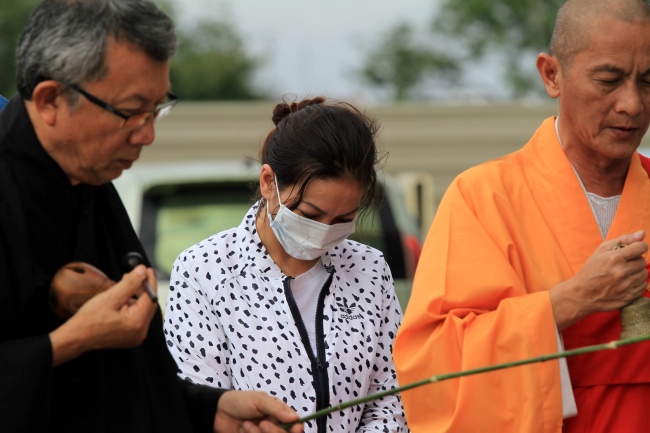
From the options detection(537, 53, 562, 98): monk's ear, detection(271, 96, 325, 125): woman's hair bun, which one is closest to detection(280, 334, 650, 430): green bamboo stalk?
detection(537, 53, 562, 98): monk's ear

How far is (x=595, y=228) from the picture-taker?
3.04m

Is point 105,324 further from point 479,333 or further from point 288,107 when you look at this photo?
point 288,107

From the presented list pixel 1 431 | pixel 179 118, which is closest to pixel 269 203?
pixel 1 431

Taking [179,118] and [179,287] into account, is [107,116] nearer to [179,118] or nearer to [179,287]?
[179,287]

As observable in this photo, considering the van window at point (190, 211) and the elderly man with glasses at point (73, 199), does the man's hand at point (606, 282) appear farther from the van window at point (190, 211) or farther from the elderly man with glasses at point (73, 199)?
the van window at point (190, 211)

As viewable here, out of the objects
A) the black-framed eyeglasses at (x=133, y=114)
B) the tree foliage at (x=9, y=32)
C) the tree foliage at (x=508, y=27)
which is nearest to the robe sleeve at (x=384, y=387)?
the black-framed eyeglasses at (x=133, y=114)

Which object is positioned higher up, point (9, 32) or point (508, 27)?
point (508, 27)

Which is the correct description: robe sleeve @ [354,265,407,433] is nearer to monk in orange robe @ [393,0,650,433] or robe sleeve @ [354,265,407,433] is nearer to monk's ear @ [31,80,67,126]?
monk in orange robe @ [393,0,650,433]

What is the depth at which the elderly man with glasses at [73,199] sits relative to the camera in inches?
85.4

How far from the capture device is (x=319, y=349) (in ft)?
9.74

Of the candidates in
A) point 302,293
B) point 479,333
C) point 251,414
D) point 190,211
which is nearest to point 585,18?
point 479,333

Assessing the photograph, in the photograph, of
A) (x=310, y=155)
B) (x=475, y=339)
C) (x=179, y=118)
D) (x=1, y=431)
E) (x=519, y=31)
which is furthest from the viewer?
(x=519, y=31)

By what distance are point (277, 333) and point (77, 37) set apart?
1.03 m

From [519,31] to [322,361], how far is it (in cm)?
Answer: 1180
